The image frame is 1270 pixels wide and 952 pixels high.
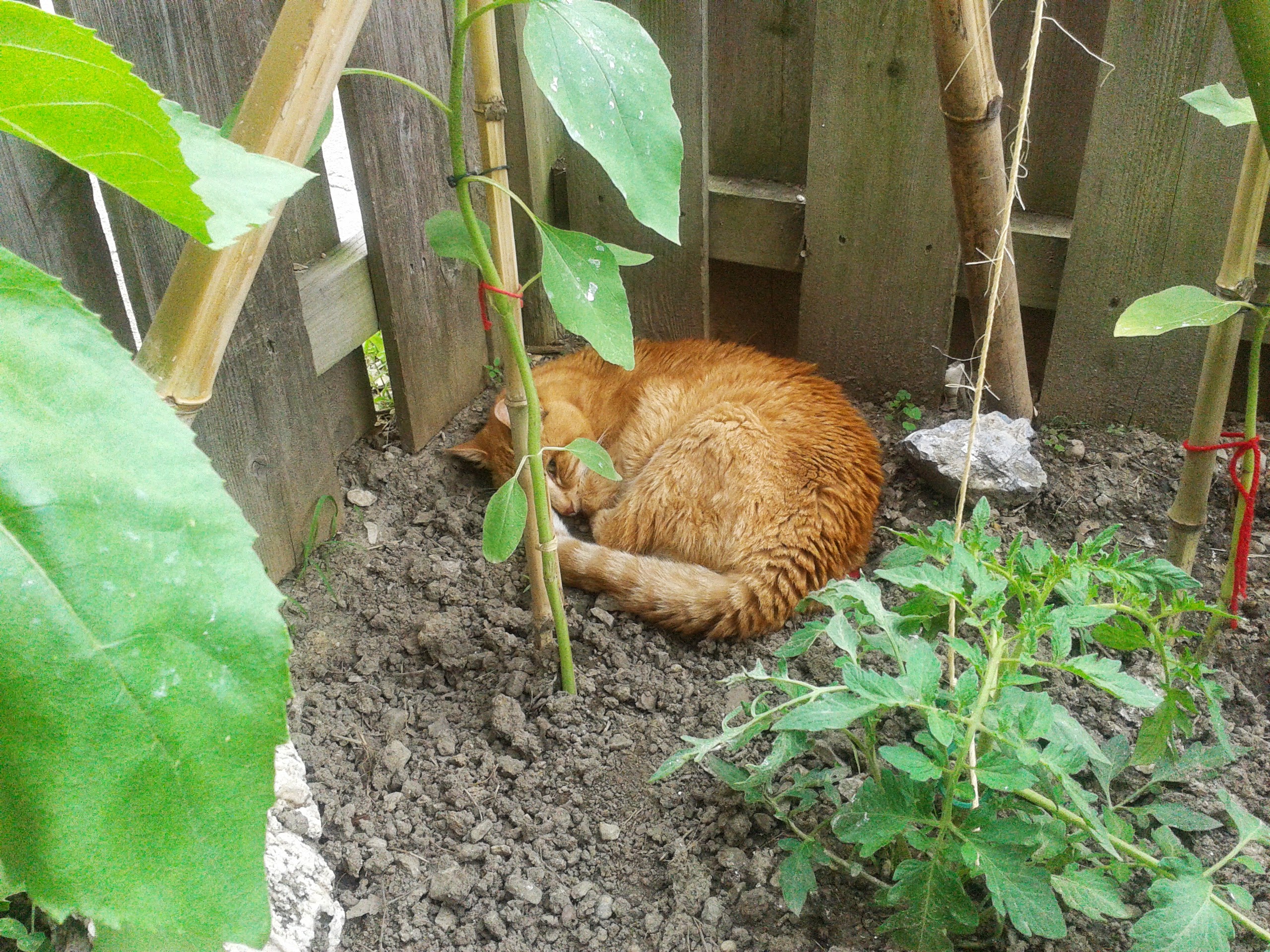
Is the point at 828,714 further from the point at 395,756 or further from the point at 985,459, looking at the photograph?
the point at 985,459

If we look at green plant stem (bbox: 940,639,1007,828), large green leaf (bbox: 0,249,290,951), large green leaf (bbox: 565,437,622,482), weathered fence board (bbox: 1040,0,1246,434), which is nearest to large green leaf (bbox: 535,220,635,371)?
large green leaf (bbox: 565,437,622,482)

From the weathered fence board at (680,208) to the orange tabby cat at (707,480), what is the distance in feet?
0.70

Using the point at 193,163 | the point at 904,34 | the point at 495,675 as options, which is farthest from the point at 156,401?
the point at 904,34

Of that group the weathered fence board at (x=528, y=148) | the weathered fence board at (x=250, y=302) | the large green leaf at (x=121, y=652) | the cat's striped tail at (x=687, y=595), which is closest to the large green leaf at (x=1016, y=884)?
the cat's striped tail at (x=687, y=595)

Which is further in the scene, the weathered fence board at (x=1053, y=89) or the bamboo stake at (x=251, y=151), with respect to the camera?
the weathered fence board at (x=1053, y=89)

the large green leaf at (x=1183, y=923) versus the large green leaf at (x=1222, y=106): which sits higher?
the large green leaf at (x=1222, y=106)

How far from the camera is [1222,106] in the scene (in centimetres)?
188

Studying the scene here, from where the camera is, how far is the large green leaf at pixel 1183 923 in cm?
144

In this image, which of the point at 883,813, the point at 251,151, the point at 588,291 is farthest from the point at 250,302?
the point at 883,813

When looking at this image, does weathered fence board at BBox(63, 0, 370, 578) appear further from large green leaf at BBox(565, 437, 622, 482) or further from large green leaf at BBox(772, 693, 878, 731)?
large green leaf at BBox(772, 693, 878, 731)

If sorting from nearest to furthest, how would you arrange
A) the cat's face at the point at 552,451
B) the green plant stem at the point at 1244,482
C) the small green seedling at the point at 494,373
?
the green plant stem at the point at 1244,482 < the cat's face at the point at 552,451 < the small green seedling at the point at 494,373

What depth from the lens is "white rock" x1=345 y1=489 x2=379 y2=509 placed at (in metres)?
3.16

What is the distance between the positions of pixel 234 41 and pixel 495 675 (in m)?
1.74

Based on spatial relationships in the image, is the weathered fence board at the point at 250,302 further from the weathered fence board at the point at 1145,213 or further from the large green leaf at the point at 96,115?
the weathered fence board at the point at 1145,213
